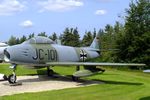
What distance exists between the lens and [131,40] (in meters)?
36.3

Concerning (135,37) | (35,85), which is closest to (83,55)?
(35,85)

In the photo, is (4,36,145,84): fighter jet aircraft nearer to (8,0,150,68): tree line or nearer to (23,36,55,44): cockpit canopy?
(23,36,55,44): cockpit canopy

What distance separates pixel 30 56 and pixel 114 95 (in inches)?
264

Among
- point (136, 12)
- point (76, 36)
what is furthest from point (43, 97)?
point (76, 36)

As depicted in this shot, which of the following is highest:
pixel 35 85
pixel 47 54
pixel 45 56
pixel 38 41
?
pixel 38 41

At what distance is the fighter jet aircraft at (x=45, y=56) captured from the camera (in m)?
18.5

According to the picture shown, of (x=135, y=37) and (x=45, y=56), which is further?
(x=135, y=37)

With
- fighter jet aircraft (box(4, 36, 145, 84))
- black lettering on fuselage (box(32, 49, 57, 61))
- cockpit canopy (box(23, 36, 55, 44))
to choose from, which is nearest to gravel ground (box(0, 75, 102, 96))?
fighter jet aircraft (box(4, 36, 145, 84))

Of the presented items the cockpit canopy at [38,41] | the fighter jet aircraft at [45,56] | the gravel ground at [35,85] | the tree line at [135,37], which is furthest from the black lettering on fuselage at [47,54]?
the tree line at [135,37]

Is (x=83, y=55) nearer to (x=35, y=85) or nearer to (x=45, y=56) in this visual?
(x=45, y=56)

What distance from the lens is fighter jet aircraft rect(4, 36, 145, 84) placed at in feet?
60.8

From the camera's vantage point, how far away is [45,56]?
20.0 m

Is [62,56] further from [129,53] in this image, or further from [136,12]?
[136,12]

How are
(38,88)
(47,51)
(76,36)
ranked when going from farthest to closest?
(76,36) < (47,51) < (38,88)
